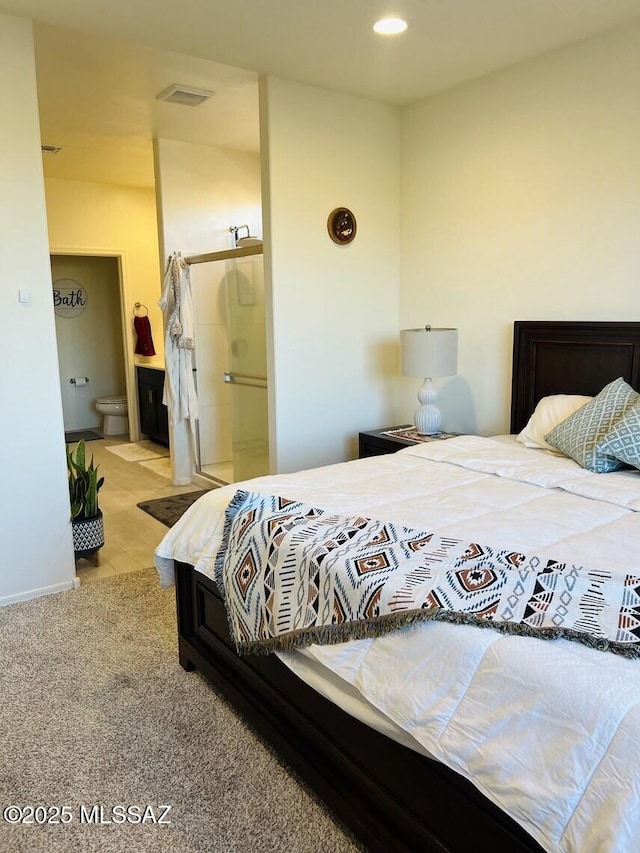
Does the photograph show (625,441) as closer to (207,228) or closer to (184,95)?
(184,95)

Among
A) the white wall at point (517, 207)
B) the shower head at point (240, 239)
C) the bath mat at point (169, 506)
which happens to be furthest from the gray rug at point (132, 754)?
the shower head at point (240, 239)

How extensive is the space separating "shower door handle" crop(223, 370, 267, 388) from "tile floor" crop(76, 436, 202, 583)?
1.04 m

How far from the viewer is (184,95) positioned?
387 centimetres

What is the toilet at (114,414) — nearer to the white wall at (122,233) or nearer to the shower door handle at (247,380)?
the white wall at (122,233)

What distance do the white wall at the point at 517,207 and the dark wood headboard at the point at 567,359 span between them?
0.27 feet

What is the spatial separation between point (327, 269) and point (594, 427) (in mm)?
1938

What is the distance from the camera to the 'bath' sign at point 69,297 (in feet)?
24.7

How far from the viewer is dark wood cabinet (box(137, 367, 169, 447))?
6457 mm

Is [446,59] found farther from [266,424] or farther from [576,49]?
[266,424]

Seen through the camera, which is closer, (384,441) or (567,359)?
(567,359)

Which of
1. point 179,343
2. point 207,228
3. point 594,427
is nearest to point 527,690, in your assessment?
point 594,427

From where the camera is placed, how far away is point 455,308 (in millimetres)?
3939

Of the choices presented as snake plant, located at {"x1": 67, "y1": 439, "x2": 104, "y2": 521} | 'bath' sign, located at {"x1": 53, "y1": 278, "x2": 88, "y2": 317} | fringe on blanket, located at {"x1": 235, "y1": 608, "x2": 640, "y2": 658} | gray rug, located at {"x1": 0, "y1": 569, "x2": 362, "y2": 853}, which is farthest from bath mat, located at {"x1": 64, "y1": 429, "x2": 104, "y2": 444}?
fringe on blanket, located at {"x1": 235, "y1": 608, "x2": 640, "y2": 658}

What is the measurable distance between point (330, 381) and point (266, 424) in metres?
0.52
